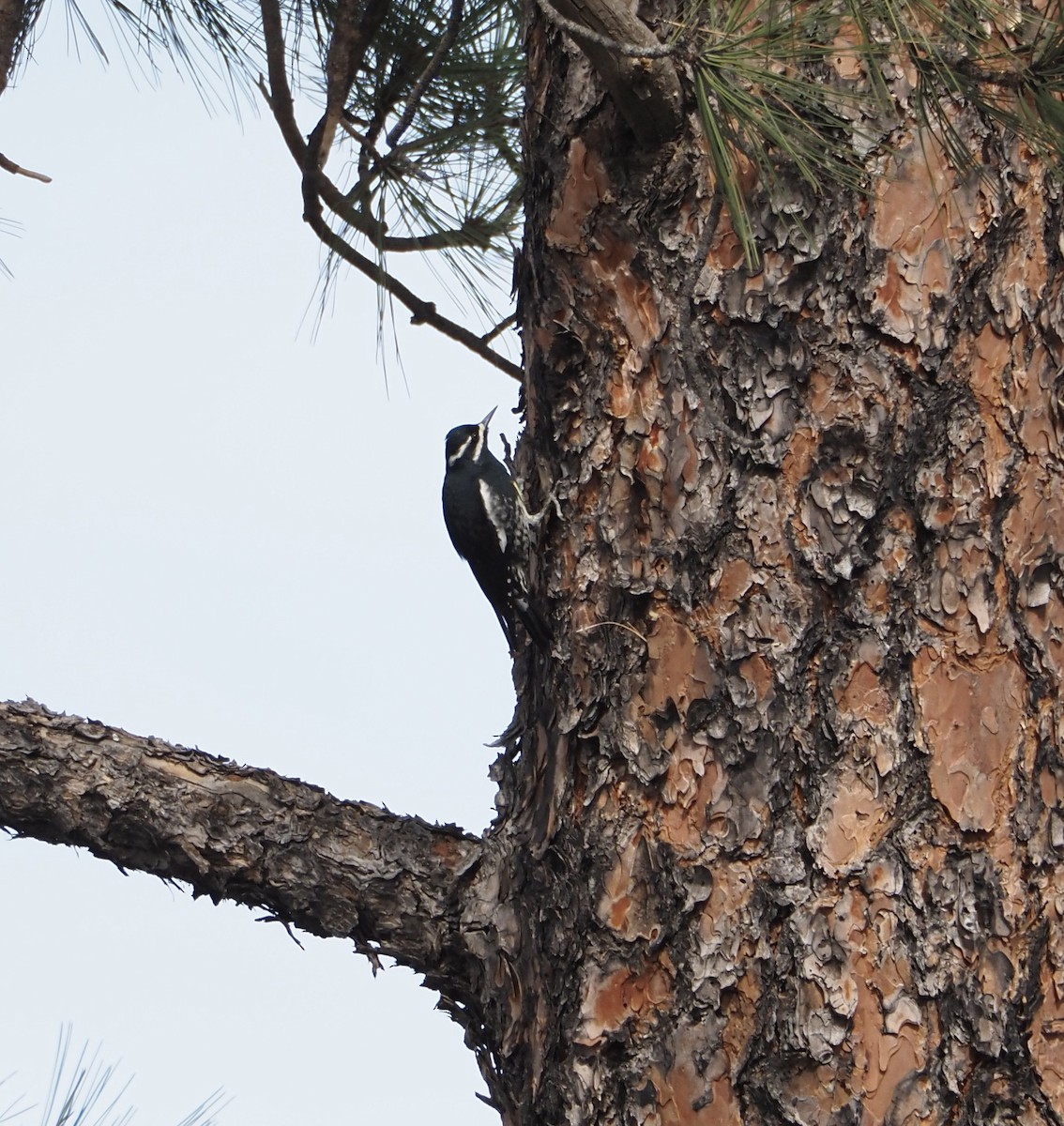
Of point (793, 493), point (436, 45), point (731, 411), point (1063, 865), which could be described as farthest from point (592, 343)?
point (436, 45)

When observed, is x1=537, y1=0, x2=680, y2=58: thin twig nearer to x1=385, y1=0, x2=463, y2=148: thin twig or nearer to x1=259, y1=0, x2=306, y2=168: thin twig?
x1=385, y1=0, x2=463, y2=148: thin twig

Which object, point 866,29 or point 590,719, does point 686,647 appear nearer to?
point 590,719

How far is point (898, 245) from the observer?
1.93 metres

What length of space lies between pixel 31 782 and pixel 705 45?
1502mm

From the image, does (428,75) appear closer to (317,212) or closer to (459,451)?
(317,212)

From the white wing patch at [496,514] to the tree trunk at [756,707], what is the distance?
136 cm

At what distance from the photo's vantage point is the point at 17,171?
8.50ft

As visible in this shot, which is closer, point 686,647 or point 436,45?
point 686,647

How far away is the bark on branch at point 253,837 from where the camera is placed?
2184mm

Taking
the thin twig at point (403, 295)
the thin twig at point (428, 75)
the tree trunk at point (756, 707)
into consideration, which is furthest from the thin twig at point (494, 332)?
the tree trunk at point (756, 707)

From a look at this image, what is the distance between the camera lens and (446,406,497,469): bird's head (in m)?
4.10

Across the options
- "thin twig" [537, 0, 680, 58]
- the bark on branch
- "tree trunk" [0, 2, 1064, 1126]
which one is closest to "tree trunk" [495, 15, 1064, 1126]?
"tree trunk" [0, 2, 1064, 1126]

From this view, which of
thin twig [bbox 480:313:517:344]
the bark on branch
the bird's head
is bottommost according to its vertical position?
the bark on branch

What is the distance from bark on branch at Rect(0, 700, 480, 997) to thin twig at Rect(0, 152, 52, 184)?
99 cm
